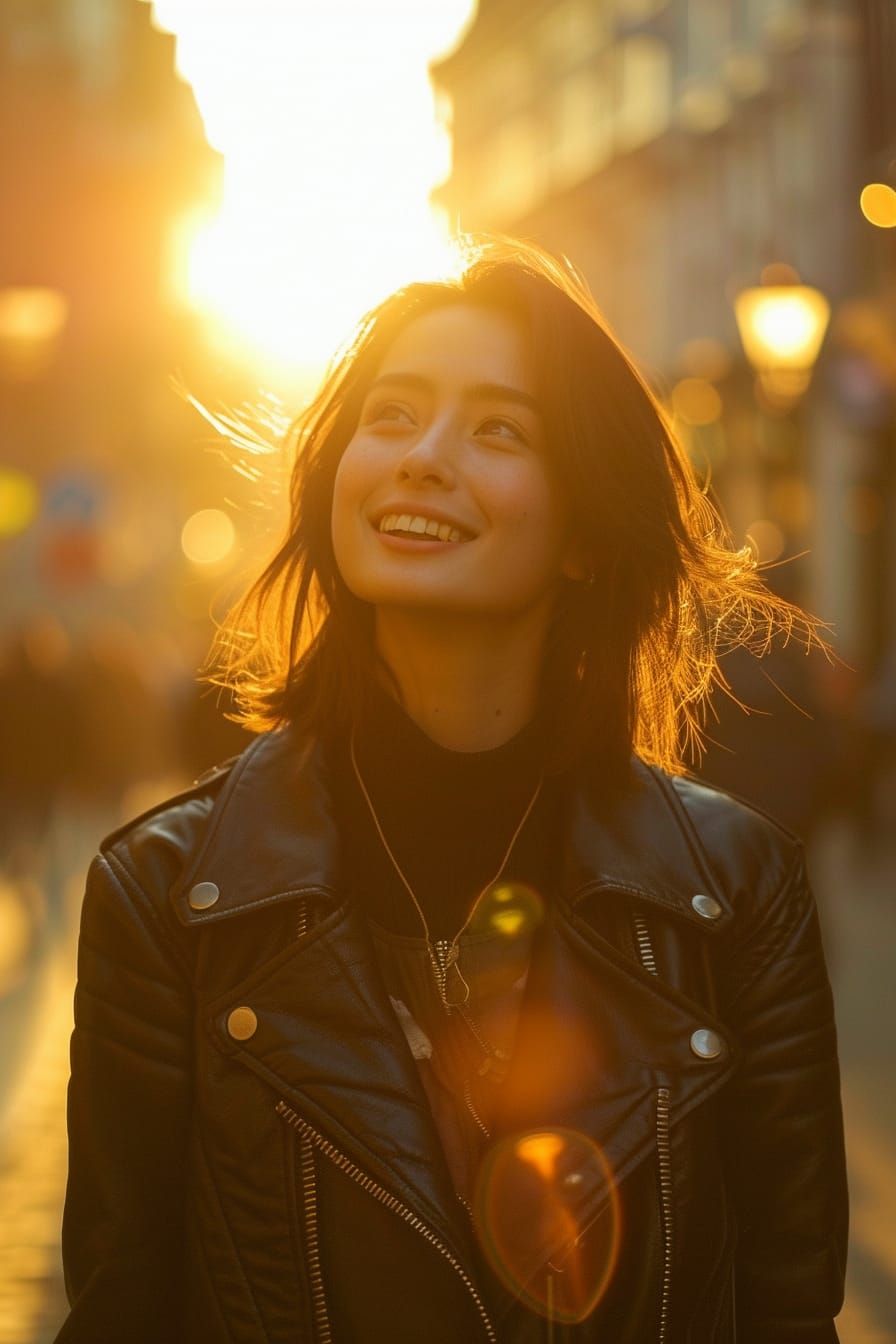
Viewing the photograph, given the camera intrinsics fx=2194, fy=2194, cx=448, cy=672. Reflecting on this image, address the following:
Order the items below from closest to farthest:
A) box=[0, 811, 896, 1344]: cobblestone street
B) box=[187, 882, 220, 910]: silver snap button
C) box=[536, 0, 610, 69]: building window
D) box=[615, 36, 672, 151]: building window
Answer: box=[187, 882, 220, 910]: silver snap button → box=[0, 811, 896, 1344]: cobblestone street → box=[615, 36, 672, 151]: building window → box=[536, 0, 610, 69]: building window

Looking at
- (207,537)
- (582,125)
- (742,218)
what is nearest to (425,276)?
(742,218)

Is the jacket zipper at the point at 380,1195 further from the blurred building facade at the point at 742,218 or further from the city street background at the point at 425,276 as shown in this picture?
the blurred building facade at the point at 742,218

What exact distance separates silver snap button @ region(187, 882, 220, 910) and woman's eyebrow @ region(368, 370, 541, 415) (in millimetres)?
767

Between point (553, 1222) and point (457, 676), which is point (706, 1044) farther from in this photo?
point (457, 676)

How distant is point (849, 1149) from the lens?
7.53 metres

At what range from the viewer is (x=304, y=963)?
2.73 m

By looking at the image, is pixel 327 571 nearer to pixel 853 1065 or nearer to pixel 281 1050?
pixel 281 1050

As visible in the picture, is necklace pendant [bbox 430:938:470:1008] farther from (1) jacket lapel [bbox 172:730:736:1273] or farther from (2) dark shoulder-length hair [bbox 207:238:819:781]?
(2) dark shoulder-length hair [bbox 207:238:819:781]

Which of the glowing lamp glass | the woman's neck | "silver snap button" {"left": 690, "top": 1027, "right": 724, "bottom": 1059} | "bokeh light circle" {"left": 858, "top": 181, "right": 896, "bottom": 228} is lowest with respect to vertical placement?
"silver snap button" {"left": 690, "top": 1027, "right": 724, "bottom": 1059}

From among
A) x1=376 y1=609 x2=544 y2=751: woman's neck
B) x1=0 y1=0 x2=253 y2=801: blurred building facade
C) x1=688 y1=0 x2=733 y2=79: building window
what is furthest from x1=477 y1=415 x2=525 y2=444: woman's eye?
x1=688 y1=0 x2=733 y2=79: building window

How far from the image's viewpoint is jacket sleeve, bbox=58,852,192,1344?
2703 millimetres

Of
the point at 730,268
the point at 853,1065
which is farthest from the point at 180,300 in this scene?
the point at 853,1065

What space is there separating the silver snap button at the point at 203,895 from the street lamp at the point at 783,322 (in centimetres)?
1216

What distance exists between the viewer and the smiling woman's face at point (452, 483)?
9.57 feet
